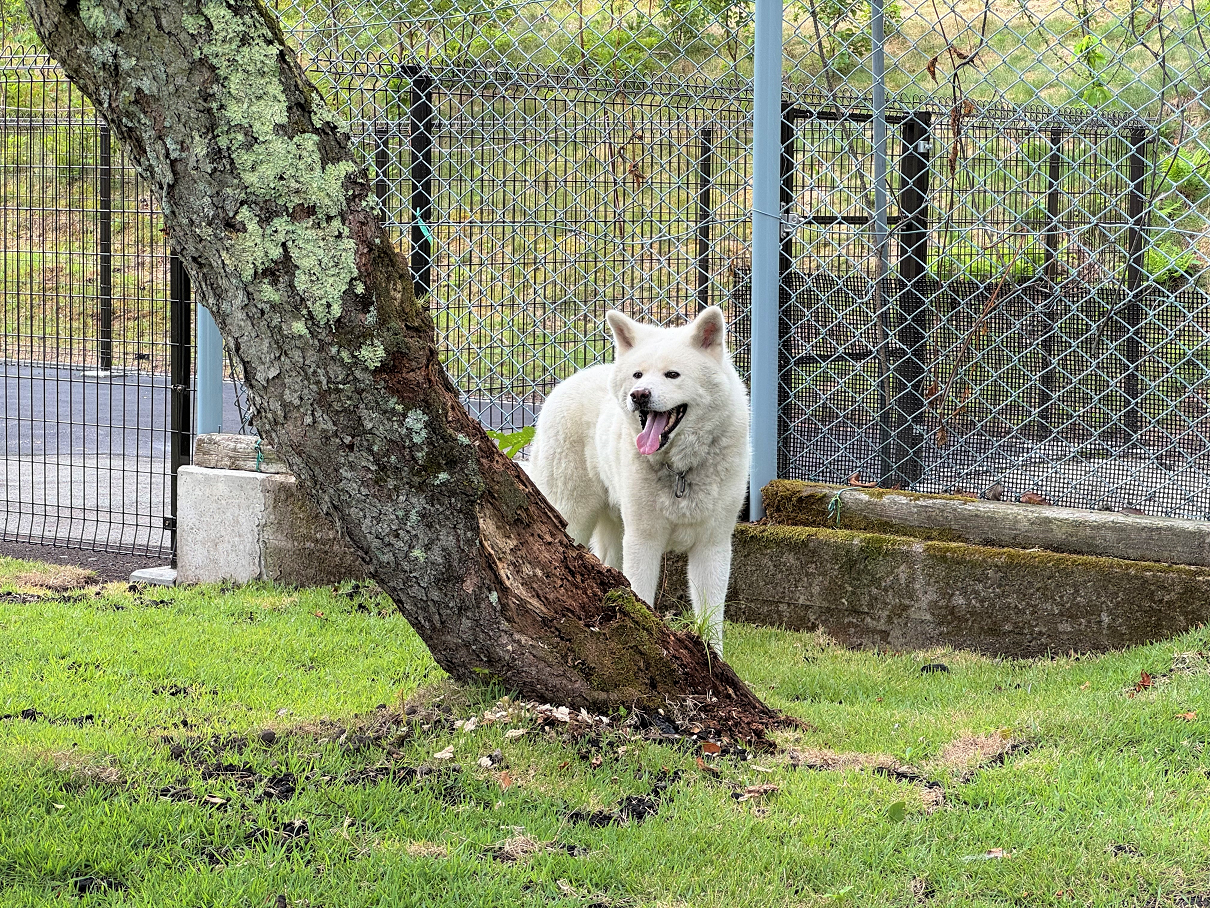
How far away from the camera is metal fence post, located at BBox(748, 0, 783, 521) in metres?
5.22

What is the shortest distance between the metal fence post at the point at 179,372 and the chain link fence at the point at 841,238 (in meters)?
1.22

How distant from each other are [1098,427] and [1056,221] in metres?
0.95

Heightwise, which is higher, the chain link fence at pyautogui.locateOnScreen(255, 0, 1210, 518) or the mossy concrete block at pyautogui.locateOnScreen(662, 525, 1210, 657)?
the chain link fence at pyautogui.locateOnScreen(255, 0, 1210, 518)

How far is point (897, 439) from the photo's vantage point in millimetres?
5449

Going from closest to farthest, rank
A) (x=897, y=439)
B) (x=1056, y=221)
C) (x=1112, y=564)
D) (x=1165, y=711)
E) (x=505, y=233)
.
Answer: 1. (x=1165, y=711)
2. (x=1112, y=564)
3. (x=1056, y=221)
4. (x=897, y=439)
5. (x=505, y=233)

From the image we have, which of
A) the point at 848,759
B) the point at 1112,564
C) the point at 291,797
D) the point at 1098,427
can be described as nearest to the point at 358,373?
the point at 291,797

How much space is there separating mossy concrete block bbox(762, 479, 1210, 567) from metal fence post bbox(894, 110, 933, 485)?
0.28 metres

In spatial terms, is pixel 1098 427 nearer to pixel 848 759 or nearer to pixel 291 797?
pixel 848 759

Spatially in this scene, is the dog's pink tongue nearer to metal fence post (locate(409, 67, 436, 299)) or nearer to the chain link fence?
the chain link fence

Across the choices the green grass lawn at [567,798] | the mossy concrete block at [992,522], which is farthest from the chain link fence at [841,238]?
the green grass lawn at [567,798]

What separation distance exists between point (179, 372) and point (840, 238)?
3.63m

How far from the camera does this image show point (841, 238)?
5516 mm

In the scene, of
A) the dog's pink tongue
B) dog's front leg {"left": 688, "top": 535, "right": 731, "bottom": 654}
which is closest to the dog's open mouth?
the dog's pink tongue

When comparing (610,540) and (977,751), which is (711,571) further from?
(977,751)
